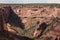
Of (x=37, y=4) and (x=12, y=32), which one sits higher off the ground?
(x=37, y=4)

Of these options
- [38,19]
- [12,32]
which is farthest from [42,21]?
[12,32]

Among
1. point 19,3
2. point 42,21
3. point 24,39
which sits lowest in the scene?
point 24,39

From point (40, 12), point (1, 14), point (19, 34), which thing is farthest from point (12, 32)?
point (40, 12)

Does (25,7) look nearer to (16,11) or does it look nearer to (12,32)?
(16,11)

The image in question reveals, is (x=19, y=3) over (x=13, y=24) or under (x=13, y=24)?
over

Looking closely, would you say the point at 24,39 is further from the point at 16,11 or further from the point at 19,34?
the point at 16,11
